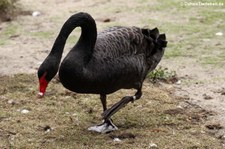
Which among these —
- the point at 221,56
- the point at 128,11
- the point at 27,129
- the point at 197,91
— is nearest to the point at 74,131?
the point at 27,129

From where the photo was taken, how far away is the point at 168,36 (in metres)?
7.37

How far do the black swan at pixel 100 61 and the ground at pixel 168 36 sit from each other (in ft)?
2.62

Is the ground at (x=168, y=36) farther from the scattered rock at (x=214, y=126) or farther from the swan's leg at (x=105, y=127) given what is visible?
the swan's leg at (x=105, y=127)

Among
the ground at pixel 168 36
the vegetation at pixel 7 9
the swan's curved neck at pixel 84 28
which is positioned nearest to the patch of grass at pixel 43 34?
the ground at pixel 168 36

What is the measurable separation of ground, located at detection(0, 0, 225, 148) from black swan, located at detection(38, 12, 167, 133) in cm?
80

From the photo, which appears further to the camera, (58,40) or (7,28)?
(7,28)

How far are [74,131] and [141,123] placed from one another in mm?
568

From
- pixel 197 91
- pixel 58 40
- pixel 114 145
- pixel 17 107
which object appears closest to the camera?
pixel 58 40

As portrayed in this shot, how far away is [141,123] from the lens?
15.6 ft

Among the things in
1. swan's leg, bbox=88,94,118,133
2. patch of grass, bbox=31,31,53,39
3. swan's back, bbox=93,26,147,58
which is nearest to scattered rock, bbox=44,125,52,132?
swan's leg, bbox=88,94,118,133

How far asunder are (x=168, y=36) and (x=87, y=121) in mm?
2843

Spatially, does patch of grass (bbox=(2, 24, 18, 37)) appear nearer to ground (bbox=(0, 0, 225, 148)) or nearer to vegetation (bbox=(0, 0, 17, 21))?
ground (bbox=(0, 0, 225, 148))

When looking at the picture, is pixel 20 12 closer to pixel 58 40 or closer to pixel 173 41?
pixel 173 41

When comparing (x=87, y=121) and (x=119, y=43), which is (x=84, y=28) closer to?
(x=119, y=43)
